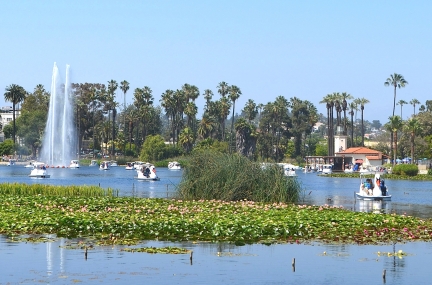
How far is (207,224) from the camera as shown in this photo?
120 feet

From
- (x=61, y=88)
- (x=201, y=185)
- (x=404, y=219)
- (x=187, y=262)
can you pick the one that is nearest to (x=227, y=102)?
(x=61, y=88)

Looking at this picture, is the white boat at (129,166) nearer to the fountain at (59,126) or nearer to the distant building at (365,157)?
the fountain at (59,126)

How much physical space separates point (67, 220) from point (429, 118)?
147280 mm

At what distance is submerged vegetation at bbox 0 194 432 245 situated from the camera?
34.8 metres

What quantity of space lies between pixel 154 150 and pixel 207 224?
484ft

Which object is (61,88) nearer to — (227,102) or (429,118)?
(227,102)

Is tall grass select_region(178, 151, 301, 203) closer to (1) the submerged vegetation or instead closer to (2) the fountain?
(1) the submerged vegetation

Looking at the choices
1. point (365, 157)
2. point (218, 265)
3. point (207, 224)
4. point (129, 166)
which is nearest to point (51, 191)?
point (207, 224)

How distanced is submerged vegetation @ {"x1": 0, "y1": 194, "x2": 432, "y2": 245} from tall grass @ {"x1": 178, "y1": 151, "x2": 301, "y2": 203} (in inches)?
257

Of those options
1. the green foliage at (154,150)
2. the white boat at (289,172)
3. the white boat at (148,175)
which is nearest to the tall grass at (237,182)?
the white boat at (289,172)

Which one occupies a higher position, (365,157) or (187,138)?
(187,138)

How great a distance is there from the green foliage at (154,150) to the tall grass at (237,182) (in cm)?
12979

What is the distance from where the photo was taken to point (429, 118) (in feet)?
573

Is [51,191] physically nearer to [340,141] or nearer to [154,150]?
[154,150]
